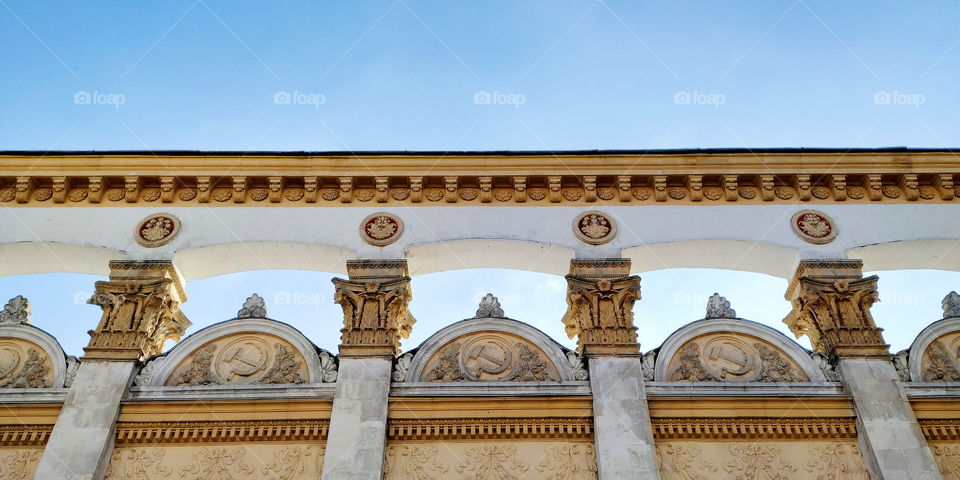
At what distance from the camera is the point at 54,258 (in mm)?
12766

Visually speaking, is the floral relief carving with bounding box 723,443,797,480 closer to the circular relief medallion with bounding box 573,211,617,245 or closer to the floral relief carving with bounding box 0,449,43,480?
the circular relief medallion with bounding box 573,211,617,245

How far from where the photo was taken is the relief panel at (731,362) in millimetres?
11047

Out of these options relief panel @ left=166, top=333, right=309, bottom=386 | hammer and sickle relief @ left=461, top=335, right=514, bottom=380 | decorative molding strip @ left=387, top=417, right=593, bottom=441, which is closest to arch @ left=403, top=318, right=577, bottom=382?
hammer and sickle relief @ left=461, top=335, right=514, bottom=380

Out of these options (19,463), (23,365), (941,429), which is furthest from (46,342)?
(941,429)

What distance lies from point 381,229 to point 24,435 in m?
5.76

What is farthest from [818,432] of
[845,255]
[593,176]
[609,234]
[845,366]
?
[593,176]

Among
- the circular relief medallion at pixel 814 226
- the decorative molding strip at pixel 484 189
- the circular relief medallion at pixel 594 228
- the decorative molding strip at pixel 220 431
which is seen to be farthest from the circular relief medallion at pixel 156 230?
the circular relief medallion at pixel 814 226

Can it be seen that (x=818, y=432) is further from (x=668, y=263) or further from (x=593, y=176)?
(x=593, y=176)

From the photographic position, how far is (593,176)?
510 inches

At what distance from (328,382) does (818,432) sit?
264 inches

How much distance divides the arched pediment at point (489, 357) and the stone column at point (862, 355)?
3.68 metres

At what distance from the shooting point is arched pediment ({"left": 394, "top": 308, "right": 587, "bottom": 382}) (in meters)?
11.1

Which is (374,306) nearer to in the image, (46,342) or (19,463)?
(46,342)

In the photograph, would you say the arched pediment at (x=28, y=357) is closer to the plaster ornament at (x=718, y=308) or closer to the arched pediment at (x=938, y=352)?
the plaster ornament at (x=718, y=308)
